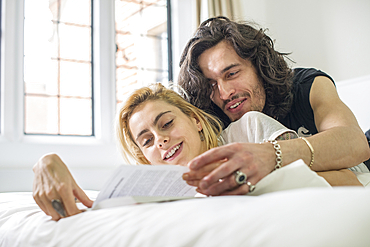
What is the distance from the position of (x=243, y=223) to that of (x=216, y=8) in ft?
9.74

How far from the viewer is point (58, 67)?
289cm

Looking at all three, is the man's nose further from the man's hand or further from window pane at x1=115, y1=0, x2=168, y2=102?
window pane at x1=115, y1=0, x2=168, y2=102

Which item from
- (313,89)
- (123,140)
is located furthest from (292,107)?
(123,140)

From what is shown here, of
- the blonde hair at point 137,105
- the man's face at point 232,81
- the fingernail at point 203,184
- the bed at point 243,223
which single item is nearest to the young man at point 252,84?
the man's face at point 232,81

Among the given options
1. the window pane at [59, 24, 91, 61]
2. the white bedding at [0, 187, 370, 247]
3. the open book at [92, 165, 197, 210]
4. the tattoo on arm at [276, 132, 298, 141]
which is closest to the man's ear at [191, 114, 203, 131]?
the tattoo on arm at [276, 132, 298, 141]

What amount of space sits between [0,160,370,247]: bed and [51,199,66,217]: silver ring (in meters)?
0.11

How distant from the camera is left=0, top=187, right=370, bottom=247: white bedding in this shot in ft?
1.29

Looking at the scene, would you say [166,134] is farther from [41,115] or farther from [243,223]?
[41,115]

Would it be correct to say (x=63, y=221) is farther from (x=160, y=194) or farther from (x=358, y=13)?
(x=358, y=13)

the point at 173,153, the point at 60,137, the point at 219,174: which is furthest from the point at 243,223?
the point at 60,137

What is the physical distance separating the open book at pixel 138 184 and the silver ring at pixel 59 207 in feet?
0.22

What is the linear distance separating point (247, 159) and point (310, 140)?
1.14 feet

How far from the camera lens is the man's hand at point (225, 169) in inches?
26.8

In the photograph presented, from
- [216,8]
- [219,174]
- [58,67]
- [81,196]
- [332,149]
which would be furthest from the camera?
[216,8]
